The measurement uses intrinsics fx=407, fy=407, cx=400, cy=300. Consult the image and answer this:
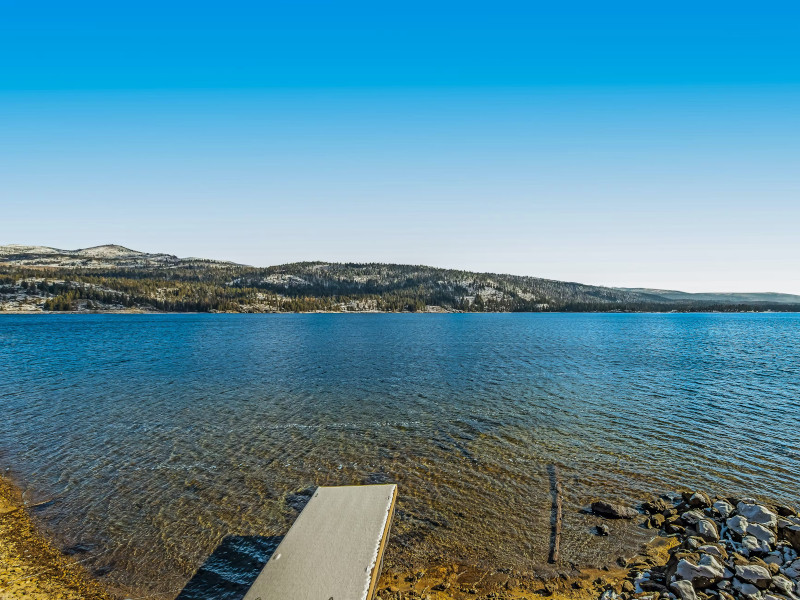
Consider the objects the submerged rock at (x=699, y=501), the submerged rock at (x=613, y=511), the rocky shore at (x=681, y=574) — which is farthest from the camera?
the submerged rock at (x=699, y=501)

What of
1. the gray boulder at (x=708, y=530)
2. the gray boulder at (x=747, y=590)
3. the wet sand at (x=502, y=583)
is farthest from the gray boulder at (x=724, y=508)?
the gray boulder at (x=747, y=590)

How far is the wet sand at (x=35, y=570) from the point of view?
43.2ft

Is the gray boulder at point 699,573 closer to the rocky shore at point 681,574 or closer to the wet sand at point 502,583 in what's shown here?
the rocky shore at point 681,574

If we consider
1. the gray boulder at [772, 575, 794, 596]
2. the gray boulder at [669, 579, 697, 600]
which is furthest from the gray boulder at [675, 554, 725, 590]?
the gray boulder at [772, 575, 794, 596]

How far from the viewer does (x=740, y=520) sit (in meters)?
16.1

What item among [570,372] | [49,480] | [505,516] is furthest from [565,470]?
[570,372]

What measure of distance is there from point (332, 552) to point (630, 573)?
34.0ft

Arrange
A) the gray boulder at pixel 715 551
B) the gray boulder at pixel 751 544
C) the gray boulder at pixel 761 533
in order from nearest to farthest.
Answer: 1. the gray boulder at pixel 715 551
2. the gray boulder at pixel 751 544
3. the gray boulder at pixel 761 533

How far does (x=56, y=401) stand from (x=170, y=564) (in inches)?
1220

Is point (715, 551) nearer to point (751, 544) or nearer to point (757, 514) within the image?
point (751, 544)

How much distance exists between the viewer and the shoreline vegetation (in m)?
12.7

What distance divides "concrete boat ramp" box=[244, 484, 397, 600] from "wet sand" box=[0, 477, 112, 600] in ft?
19.1

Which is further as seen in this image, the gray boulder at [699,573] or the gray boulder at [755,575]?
the gray boulder at [699,573]

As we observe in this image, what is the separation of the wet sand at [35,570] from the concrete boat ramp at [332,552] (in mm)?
5824
